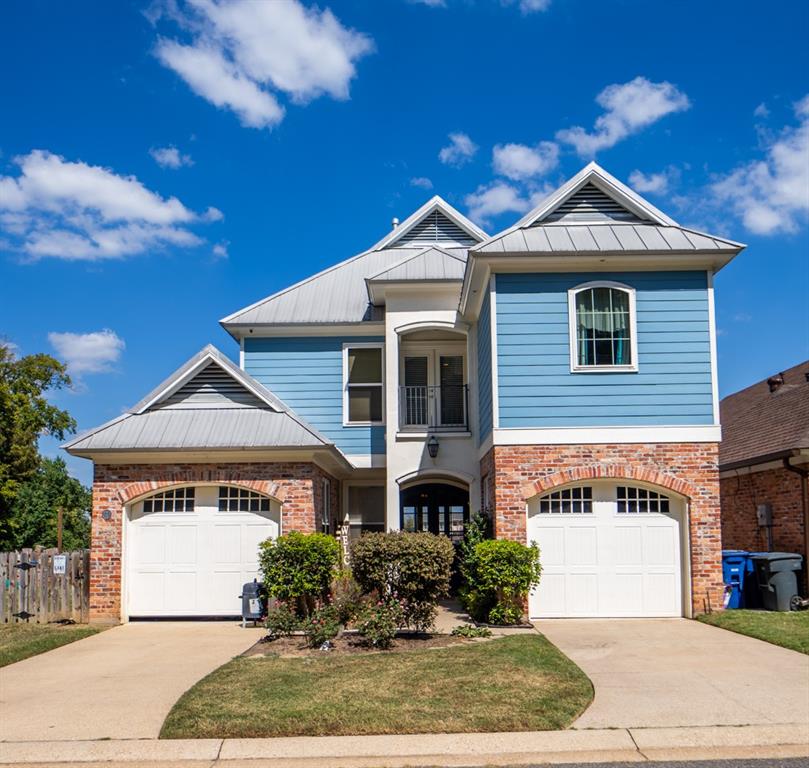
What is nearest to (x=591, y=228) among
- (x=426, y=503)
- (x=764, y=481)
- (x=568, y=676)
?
(x=764, y=481)

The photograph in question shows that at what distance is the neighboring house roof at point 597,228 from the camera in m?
15.7

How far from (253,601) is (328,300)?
28.1 ft

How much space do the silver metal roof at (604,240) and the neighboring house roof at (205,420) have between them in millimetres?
4840

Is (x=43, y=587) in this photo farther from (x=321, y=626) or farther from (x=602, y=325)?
(x=602, y=325)

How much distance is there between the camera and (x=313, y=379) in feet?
68.5

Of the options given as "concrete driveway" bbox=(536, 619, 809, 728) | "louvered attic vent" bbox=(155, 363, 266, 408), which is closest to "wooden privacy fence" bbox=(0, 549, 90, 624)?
"louvered attic vent" bbox=(155, 363, 266, 408)

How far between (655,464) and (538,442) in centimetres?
203

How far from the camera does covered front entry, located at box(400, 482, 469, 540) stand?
21375 millimetres

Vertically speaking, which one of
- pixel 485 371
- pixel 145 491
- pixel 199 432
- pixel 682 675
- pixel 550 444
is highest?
pixel 485 371

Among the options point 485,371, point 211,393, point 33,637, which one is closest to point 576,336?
point 485,371

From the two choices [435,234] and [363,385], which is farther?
[435,234]

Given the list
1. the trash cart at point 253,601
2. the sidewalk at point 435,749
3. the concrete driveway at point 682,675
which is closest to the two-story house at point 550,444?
the trash cart at point 253,601

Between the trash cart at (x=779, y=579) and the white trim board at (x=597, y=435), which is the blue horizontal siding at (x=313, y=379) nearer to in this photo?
the white trim board at (x=597, y=435)

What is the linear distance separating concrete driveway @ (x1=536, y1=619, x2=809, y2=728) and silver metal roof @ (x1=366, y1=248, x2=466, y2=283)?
806 cm
